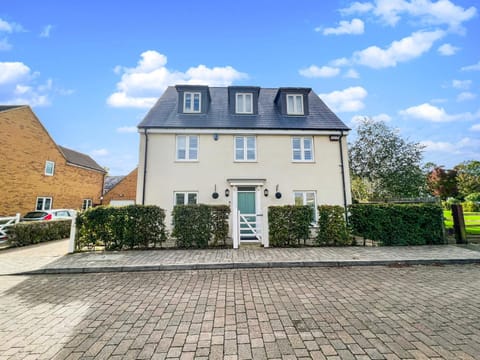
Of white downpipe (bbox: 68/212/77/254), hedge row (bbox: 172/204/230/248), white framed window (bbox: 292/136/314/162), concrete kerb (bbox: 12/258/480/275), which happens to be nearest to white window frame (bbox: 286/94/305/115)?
white framed window (bbox: 292/136/314/162)

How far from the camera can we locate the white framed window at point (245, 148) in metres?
12.3

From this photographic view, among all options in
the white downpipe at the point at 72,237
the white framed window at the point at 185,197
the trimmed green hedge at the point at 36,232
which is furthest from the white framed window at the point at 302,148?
the trimmed green hedge at the point at 36,232

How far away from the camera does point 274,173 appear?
40.0 feet

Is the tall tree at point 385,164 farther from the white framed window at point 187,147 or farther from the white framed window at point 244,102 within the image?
the white framed window at point 187,147

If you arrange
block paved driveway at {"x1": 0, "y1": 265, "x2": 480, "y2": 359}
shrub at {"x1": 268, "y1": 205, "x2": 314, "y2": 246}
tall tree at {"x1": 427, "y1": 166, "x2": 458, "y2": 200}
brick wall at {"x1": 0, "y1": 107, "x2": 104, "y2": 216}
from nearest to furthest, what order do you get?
block paved driveway at {"x1": 0, "y1": 265, "x2": 480, "y2": 359} → shrub at {"x1": 268, "y1": 205, "x2": 314, "y2": 246} → brick wall at {"x1": 0, "y1": 107, "x2": 104, "y2": 216} → tall tree at {"x1": 427, "y1": 166, "x2": 458, "y2": 200}

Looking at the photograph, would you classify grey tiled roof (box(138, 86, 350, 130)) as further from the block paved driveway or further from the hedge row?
the block paved driveway

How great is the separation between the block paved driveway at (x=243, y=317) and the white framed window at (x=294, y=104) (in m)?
10.7

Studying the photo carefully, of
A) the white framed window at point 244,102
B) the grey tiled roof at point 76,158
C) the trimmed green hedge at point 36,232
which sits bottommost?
the trimmed green hedge at point 36,232

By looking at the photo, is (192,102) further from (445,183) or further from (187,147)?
(445,183)

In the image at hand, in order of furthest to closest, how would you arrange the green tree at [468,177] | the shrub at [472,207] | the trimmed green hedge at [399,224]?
the green tree at [468,177] → the shrub at [472,207] → the trimmed green hedge at [399,224]

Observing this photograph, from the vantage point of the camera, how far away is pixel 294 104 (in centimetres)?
1385

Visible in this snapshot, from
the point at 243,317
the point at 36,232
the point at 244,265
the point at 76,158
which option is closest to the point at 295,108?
the point at 244,265

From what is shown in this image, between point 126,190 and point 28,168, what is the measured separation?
7.66 metres

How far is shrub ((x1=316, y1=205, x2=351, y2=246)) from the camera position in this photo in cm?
882
